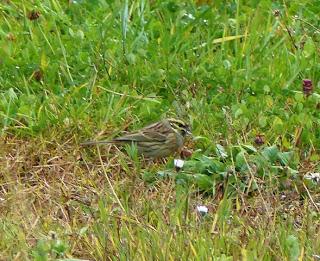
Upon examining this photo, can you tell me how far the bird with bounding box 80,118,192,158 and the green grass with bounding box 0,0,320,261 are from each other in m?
0.08

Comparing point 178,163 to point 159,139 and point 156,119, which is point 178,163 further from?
point 156,119

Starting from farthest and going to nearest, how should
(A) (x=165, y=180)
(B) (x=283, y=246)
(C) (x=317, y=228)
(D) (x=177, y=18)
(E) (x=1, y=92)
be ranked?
1. (D) (x=177, y=18)
2. (E) (x=1, y=92)
3. (A) (x=165, y=180)
4. (C) (x=317, y=228)
5. (B) (x=283, y=246)

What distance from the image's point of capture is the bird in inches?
270

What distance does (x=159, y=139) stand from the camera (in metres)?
6.83

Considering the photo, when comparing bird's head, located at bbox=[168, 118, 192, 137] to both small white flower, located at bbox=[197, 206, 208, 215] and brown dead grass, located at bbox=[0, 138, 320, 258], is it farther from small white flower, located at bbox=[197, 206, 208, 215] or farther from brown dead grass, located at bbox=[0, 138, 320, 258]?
small white flower, located at bbox=[197, 206, 208, 215]

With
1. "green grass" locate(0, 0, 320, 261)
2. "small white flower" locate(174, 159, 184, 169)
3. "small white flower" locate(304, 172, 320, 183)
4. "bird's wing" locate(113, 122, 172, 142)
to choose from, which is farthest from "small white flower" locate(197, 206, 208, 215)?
"bird's wing" locate(113, 122, 172, 142)

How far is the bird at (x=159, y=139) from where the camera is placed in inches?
270

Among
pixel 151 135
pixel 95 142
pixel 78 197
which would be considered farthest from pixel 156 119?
pixel 78 197

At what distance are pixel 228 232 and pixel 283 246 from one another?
31cm

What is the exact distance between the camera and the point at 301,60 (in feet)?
25.5

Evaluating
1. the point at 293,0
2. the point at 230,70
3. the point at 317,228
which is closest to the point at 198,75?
the point at 230,70

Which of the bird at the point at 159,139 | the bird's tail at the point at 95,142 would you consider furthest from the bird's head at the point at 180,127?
the bird's tail at the point at 95,142

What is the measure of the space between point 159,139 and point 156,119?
1.43 ft

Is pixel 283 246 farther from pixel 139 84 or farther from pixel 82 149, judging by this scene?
pixel 139 84
